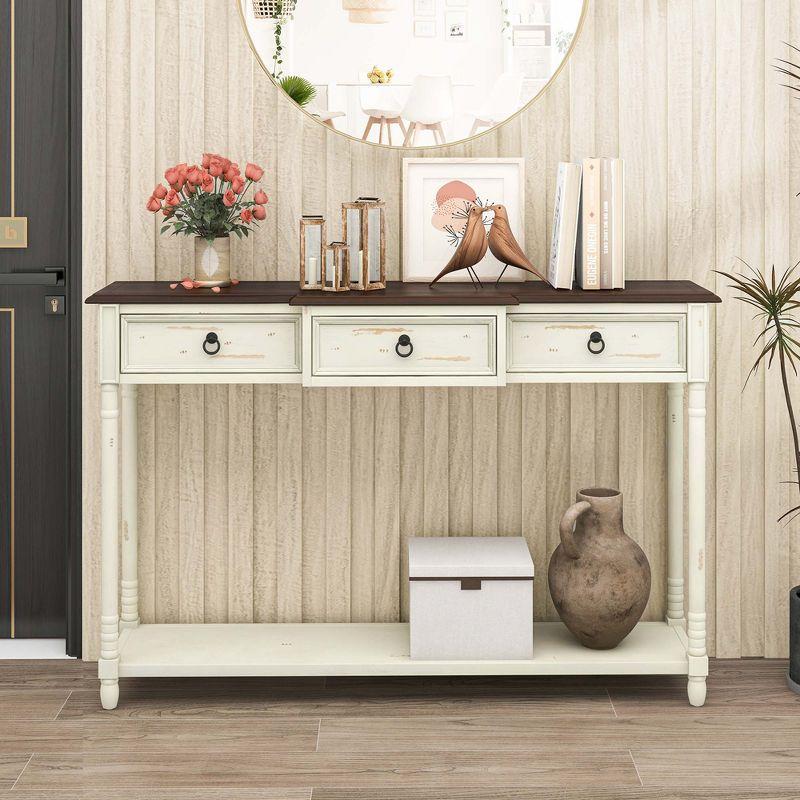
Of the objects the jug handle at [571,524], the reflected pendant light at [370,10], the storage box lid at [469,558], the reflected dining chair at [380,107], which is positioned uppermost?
the reflected pendant light at [370,10]

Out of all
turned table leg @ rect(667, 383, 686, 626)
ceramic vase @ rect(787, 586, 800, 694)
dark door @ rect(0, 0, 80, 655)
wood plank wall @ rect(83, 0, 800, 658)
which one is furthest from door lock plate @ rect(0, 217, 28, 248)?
ceramic vase @ rect(787, 586, 800, 694)

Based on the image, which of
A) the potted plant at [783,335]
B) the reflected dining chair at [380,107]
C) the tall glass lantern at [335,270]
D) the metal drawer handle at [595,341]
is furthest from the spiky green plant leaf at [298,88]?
the potted plant at [783,335]

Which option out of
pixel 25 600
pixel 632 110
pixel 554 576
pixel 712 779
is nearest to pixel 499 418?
pixel 554 576

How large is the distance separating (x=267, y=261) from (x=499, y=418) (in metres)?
0.73

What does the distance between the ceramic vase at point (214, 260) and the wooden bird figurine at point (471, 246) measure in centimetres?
51

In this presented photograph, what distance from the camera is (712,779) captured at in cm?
230

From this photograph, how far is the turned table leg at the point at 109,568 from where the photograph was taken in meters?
2.57

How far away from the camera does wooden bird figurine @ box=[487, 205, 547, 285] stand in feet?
8.66

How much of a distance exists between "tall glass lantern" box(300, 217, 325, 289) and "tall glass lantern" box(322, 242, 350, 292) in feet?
0.05

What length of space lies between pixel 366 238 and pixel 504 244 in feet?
1.07

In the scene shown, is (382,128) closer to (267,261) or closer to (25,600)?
(267,261)

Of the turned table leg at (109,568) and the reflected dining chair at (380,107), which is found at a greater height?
the reflected dining chair at (380,107)

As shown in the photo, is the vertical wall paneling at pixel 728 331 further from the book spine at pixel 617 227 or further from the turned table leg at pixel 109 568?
the turned table leg at pixel 109 568

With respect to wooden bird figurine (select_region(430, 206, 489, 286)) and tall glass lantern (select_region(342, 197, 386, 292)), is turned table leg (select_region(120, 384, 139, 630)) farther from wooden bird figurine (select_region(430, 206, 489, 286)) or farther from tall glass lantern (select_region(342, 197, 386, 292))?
wooden bird figurine (select_region(430, 206, 489, 286))
